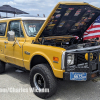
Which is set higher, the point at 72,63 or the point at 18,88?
the point at 72,63

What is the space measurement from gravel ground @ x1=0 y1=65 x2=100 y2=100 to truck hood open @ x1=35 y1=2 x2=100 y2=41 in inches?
57.9

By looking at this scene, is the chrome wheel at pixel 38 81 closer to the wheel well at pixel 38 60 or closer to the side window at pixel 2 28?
the wheel well at pixel 38 60

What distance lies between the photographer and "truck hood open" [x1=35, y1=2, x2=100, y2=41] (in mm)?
3283

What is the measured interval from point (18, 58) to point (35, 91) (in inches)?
43.6

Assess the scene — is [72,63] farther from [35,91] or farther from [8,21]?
[8,21]

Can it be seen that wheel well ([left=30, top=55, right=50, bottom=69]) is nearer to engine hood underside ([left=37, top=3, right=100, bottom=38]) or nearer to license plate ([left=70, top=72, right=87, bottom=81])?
engine hood underside ([left=37, top=3, right=100, bottom=38])

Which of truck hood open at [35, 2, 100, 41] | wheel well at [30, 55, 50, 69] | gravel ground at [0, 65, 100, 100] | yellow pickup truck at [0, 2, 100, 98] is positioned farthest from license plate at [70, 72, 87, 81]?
truck hood open at [35, 2, 100, 41]

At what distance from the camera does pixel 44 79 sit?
9.75 feet

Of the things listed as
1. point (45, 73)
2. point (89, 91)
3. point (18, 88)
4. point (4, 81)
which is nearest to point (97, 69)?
point (89, 91)

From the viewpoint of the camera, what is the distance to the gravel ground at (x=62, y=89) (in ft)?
10.5

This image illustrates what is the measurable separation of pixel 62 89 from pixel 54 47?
1.31 meters

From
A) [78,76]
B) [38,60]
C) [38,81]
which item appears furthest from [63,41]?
[78,76]

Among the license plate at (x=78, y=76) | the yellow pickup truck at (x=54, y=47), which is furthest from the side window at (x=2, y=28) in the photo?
the license plate at (x=78, y=76)

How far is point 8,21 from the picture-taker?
14.4 ft
